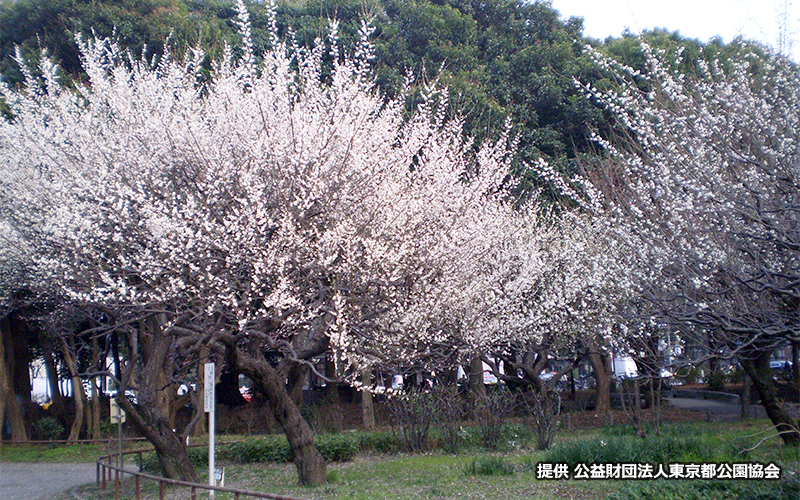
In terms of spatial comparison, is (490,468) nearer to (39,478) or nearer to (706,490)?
(706,490)

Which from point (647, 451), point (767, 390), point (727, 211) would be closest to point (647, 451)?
point (647, 451)

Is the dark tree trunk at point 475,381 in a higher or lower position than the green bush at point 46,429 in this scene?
higher

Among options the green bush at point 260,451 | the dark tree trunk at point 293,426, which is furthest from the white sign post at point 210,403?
the green bush at point 260,451

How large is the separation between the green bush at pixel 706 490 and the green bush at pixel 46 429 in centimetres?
2195

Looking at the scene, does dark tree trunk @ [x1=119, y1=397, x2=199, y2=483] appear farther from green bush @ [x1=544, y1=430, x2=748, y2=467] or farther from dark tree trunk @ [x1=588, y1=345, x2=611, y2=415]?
dark tree trunk @ [x1=588, y1=345, x2=611, y2=415]

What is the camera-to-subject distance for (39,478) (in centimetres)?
1556

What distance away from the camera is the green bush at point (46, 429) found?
2275 centimetres

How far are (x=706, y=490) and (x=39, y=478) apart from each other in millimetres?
15449

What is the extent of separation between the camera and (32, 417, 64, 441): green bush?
22.8 metres

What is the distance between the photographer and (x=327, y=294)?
10.9 metres

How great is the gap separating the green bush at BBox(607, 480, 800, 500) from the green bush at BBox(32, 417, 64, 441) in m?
22.0

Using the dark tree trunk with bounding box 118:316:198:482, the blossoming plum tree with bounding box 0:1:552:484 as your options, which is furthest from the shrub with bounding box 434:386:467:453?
the dark tree trunk with bounding box 118:316:198:482

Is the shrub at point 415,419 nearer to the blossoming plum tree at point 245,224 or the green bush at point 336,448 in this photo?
the green bush at point 336,448

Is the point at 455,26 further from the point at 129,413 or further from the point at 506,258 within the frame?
the point at 129,413
